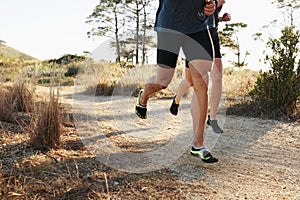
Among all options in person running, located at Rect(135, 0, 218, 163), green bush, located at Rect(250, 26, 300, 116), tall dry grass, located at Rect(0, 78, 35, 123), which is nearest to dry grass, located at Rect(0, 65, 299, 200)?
person running, located at Rect(135, 0, 218, 163)

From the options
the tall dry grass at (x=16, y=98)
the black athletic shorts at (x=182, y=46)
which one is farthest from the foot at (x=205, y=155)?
the tall dry grass at (x=16, y=98)

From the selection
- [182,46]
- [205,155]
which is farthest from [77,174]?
[182,46]

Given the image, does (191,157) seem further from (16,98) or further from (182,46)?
(16,98)

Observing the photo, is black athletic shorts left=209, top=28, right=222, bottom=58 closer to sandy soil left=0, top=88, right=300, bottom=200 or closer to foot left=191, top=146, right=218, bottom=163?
sandy soil left=0, top=88, right=300, bottom=200

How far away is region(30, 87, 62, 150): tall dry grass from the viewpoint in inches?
116

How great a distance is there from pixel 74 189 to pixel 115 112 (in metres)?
3.22

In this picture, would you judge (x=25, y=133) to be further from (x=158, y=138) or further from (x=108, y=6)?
(x=108, y=6)

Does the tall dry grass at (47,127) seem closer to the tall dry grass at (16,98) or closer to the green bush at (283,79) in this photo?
the tall dry grass at (16,98)

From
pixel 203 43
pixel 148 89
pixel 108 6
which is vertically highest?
pixel 108 6

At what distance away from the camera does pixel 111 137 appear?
377 centimetres

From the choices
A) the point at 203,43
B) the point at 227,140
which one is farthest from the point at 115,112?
the point at 203,43

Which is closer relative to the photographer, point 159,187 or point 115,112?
point 159,187

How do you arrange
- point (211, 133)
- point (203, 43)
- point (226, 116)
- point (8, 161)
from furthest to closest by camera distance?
point (226, 116)
point (211, 133)
point (203, 43)
point (8, 161)

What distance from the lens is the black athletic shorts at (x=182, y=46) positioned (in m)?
2.89
